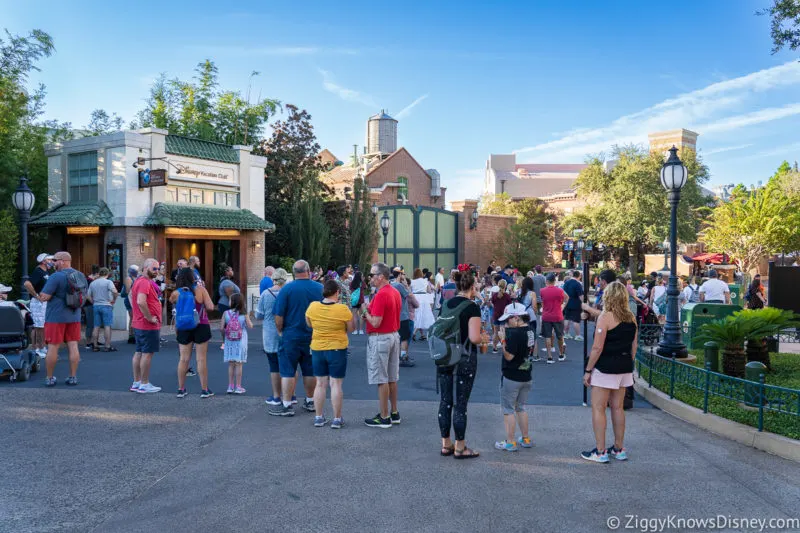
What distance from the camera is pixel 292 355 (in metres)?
7.27

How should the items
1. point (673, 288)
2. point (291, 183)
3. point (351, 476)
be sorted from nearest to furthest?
point (351, 476)
point (673, 288)
point (291, 183)

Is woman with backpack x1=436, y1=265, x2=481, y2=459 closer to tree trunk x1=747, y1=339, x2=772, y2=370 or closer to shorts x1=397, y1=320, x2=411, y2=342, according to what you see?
shorts x1=397, y1=320, x2=411, y2=342

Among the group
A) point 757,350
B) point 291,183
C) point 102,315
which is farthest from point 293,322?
point 291,183

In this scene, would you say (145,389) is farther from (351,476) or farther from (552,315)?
(552,315)

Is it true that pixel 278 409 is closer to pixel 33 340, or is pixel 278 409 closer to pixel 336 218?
pixel 33 340

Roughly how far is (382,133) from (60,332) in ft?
172

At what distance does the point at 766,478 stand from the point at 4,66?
20965 millimetres

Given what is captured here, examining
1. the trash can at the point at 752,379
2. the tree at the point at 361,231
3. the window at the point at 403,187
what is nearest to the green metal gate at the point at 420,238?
the tree at the point at 361,231

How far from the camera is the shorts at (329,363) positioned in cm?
675

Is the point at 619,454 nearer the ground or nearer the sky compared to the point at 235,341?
nearer the ground

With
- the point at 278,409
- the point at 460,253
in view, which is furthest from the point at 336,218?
the point at 278,409

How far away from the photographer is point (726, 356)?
8.56 meters

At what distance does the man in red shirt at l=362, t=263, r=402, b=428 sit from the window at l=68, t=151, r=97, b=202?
13.3 m

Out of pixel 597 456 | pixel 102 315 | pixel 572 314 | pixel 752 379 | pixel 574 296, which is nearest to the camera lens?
pixel 597 456
